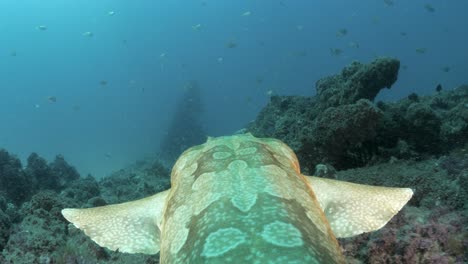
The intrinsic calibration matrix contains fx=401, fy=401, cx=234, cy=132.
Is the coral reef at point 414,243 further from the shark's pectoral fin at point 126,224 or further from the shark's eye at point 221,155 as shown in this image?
the shark's pectoral fin at point 126,224

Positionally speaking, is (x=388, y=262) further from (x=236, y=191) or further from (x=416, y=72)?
(x=416, y=72)

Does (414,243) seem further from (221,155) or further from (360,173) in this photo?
(360,173)

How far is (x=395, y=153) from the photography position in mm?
10078

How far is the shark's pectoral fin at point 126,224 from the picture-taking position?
3.75 meters

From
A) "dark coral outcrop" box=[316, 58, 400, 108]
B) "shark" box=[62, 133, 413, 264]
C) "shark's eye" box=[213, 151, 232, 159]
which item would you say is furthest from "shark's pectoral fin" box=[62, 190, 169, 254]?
"dark coral outcrop" box=[316, 58, 400, 108]

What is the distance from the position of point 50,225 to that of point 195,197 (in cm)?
572

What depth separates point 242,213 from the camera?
2734 millimetres

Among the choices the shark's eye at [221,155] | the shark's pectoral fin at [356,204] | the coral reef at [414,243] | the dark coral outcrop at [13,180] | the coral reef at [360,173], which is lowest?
the dark coral outcrop at [13,180]

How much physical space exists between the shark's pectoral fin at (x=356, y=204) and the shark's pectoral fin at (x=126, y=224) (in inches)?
62.0

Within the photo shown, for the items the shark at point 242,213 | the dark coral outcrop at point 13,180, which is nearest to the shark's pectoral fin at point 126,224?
the shark at point 242,213

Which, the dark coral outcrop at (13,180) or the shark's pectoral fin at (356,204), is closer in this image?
the shark's pectoral fin at (356,204)

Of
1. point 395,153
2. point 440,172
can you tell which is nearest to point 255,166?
point 440,172

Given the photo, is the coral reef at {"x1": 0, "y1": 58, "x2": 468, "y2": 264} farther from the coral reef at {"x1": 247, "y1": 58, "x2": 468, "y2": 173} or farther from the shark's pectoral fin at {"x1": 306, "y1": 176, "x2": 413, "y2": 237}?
the shark's pectoral fin at {"x1": 306, "y1": 176, "x2": 413, "y2": 237}

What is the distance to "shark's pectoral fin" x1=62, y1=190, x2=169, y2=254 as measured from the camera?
3754mm
